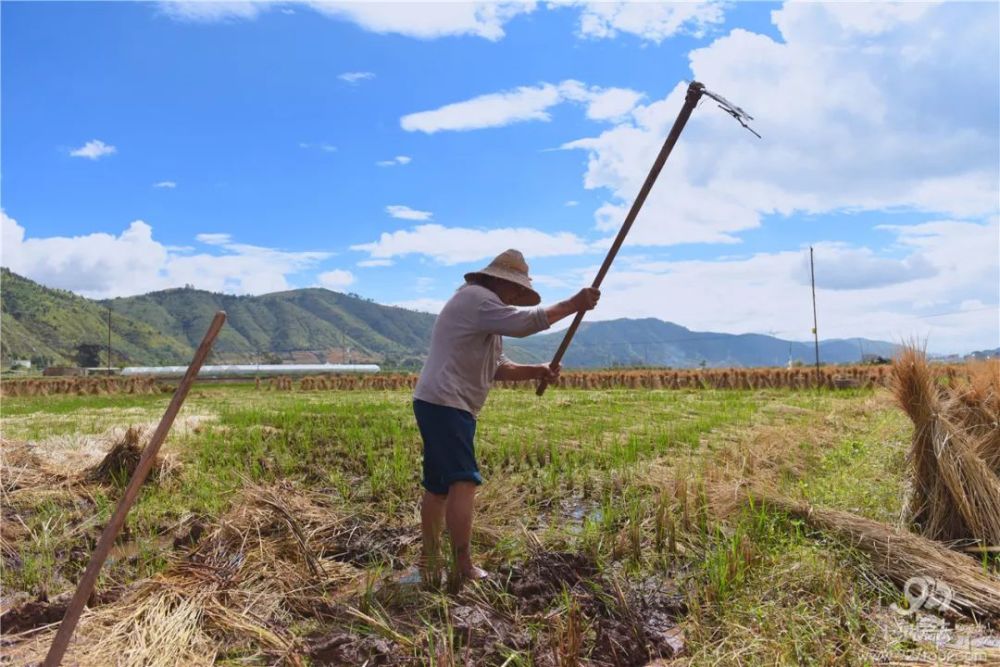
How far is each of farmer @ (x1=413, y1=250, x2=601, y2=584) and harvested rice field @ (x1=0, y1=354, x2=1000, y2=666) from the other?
318 mm

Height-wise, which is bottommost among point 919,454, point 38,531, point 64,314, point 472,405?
point 38,531

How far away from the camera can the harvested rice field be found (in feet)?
9.62

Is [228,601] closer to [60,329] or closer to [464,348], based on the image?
[464,348]

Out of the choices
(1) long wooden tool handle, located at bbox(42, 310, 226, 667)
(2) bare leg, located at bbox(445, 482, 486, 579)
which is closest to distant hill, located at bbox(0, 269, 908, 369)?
(2) bare leg, located at bbox(445, 482, 486, 579)

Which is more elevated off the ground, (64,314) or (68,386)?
(64,314)

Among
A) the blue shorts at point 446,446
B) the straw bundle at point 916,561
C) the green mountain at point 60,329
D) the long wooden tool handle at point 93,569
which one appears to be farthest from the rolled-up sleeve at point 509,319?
the green mountain at point 60,329

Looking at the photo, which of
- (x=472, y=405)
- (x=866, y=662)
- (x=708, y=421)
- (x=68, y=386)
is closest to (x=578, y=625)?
(x=866, y=662)

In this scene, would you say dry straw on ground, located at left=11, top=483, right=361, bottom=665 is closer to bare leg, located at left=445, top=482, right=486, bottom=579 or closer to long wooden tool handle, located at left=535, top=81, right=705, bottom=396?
bare leg, located at left=445, top=482, right=486, bottom=579

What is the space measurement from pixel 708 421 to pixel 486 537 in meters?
6.68

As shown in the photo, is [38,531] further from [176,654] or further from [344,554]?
[176,654]

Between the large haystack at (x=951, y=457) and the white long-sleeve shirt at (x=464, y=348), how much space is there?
9.08 feet

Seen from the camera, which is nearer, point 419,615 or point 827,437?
point 419,615

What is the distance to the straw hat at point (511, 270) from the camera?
154 inches

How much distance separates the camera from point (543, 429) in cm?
968
